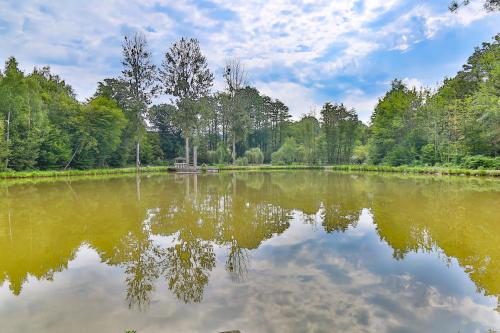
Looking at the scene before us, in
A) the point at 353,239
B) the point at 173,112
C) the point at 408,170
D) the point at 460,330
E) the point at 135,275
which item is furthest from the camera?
the point at 173,112

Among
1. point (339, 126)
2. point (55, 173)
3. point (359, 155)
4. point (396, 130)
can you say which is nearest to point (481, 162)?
point (396, 130)

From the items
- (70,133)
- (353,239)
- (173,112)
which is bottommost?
(353,239)

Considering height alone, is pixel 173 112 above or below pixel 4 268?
above

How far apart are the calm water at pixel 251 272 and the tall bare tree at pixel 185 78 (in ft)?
77.2

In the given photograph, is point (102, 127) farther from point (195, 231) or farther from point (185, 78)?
point (195, 231)

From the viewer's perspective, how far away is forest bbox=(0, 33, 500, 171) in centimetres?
2333

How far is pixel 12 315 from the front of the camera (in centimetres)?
307

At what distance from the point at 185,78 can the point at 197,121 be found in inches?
173

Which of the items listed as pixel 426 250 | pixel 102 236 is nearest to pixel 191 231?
pixel 102 236

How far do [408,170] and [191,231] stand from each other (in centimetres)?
2572

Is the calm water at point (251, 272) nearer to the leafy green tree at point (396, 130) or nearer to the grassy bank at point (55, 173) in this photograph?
the grassy bank at point (55, 173)

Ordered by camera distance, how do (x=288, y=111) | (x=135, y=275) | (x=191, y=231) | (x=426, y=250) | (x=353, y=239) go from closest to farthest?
(x=135, y=275)
(x=426, y=250)
(x=353, y=239)
(x=191, y=231)
(x=288, y=111)

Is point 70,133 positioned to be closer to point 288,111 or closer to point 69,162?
point 69,162

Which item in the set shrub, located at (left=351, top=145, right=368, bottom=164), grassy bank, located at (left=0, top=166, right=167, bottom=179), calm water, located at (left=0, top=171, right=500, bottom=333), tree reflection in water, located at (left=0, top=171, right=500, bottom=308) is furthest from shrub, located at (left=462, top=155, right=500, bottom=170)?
grassy bank, located at (left=0, top=166, right=167, bottom=179)
